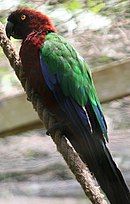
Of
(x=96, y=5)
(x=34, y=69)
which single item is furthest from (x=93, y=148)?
(x=96, y=5)

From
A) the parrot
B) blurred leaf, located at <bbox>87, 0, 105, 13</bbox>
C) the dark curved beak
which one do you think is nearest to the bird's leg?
the parrot

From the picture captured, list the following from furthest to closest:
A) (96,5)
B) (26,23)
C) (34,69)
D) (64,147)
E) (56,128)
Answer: (96,5) < (26,23) < (34,69) < (56,128) < (64,147)

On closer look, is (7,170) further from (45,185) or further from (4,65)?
(4,65)

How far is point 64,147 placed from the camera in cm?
155

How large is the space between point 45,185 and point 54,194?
4 cm

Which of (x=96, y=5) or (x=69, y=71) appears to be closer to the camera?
(x=69, y=71)

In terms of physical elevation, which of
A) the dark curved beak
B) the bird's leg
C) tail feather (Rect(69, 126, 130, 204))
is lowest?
tail feather (Rect(69, 126, 130, 204))

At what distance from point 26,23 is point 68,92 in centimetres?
27

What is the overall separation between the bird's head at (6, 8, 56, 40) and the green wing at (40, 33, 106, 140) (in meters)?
0.07

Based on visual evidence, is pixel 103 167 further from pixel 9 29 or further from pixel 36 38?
pixel 9 29

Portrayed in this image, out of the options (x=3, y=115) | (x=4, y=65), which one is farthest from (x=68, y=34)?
(x=3, y=115)

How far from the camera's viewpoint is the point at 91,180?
147 cm

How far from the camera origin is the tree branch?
4.73 ft

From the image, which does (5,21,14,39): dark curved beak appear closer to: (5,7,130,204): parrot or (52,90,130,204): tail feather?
(5,7,130,204): parrot
